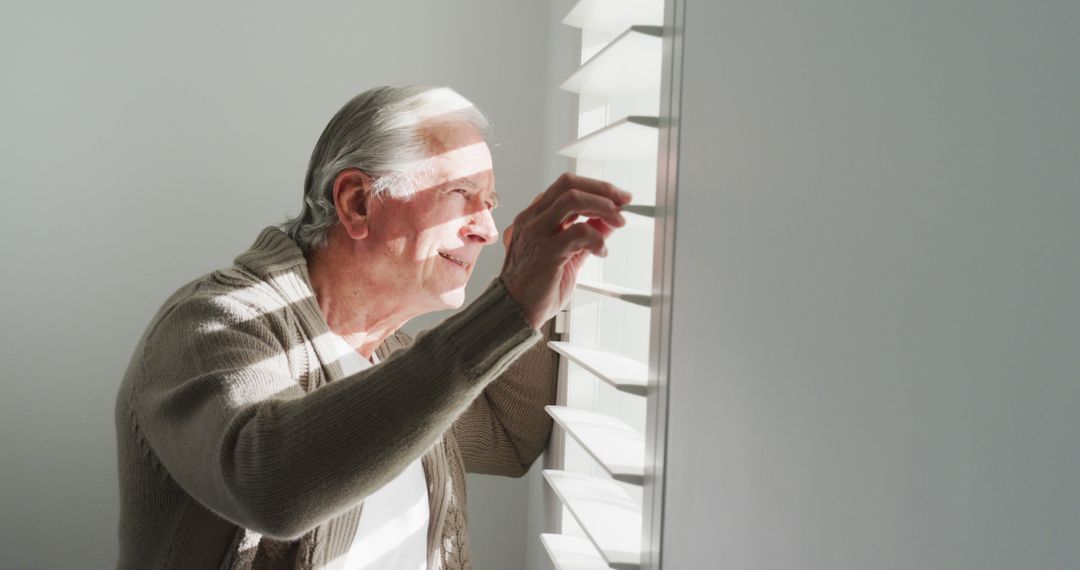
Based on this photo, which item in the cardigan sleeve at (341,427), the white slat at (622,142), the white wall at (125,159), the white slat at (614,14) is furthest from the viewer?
the white wall at (125,159)

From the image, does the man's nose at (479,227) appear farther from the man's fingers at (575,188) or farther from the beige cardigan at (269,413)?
the man's fingers at (575,188)

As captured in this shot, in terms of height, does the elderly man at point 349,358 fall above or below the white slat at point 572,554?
above

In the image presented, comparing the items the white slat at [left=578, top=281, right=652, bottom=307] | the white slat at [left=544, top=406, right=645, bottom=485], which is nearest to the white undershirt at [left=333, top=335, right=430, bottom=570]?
the white slat at [left=544, top=406, right=645, bottom=485]

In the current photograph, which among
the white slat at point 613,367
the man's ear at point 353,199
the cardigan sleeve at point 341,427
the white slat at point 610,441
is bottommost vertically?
the white slat at point 610,441

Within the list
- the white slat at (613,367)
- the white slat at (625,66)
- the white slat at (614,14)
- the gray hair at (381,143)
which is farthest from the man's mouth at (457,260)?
the white slat at (614,14)

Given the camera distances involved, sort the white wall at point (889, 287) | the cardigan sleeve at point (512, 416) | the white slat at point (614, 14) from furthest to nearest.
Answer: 1. the cardigan sleeve at point (512, 416)
2. the white slat at point (614, 14)
3. the white wall at point (889, 287)

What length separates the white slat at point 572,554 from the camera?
4.49 ft

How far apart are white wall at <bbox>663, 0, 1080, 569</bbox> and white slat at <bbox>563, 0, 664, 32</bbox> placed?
1.39ft

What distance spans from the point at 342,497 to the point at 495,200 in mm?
659

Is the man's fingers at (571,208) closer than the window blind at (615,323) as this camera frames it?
Yes

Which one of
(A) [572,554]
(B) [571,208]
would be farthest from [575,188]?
(A) [572,554]

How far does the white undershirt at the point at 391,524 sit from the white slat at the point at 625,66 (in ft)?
→ 1.85

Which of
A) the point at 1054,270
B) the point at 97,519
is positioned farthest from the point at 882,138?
the point at 97,519

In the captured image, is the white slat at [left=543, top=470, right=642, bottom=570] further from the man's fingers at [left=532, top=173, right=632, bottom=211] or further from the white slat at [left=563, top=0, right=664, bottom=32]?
the white slat at [left=563, top=0, right=664, bottom=32]
